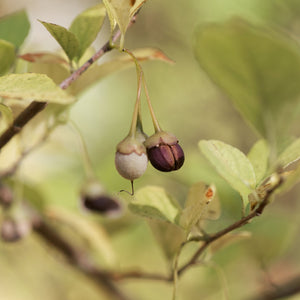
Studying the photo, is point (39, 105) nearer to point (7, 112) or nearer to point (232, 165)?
point (7, 112)

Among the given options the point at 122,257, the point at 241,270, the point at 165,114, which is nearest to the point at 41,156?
the point at 122,257

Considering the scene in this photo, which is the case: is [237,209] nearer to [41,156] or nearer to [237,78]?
[237,78]

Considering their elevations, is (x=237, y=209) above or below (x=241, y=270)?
above

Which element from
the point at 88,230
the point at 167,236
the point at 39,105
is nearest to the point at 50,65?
the point at 39,105

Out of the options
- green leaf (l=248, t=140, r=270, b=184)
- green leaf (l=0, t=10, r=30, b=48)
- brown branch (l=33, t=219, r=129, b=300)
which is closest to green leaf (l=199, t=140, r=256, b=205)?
green leaf (l=248, t=140, r=270, b=184)

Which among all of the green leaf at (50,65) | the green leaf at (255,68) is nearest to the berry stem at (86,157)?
the green leaf at (50,65)
